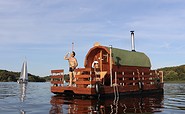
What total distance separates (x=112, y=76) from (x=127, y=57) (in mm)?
3040

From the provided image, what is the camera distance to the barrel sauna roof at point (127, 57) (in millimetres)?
20125

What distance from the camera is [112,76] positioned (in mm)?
19766

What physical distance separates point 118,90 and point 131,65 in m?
4.64

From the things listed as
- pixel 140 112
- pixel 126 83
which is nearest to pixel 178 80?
pixel 126 83

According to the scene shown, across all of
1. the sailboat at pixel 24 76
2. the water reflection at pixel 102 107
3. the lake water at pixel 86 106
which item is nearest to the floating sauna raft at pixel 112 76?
the lake water at pixel 86 106

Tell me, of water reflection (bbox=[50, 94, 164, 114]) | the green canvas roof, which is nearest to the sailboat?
the green canvas roof

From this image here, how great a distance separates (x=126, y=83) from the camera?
20203 mm

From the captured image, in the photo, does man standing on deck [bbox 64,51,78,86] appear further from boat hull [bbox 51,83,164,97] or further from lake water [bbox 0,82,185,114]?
lake water [bbox 0,82,185,114]

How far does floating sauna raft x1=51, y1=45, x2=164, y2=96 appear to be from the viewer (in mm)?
17141

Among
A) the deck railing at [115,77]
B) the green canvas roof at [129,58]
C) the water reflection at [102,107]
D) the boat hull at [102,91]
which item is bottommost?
the water reflection at [102,107]

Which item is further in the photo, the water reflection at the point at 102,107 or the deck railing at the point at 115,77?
the deck railing at the point at 115,77

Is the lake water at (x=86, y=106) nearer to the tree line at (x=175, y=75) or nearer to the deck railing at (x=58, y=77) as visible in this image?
the deck railing at (x=58, y=77)

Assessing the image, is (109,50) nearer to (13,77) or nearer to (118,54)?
(118,54)

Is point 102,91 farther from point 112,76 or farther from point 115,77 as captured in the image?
point 112,76
